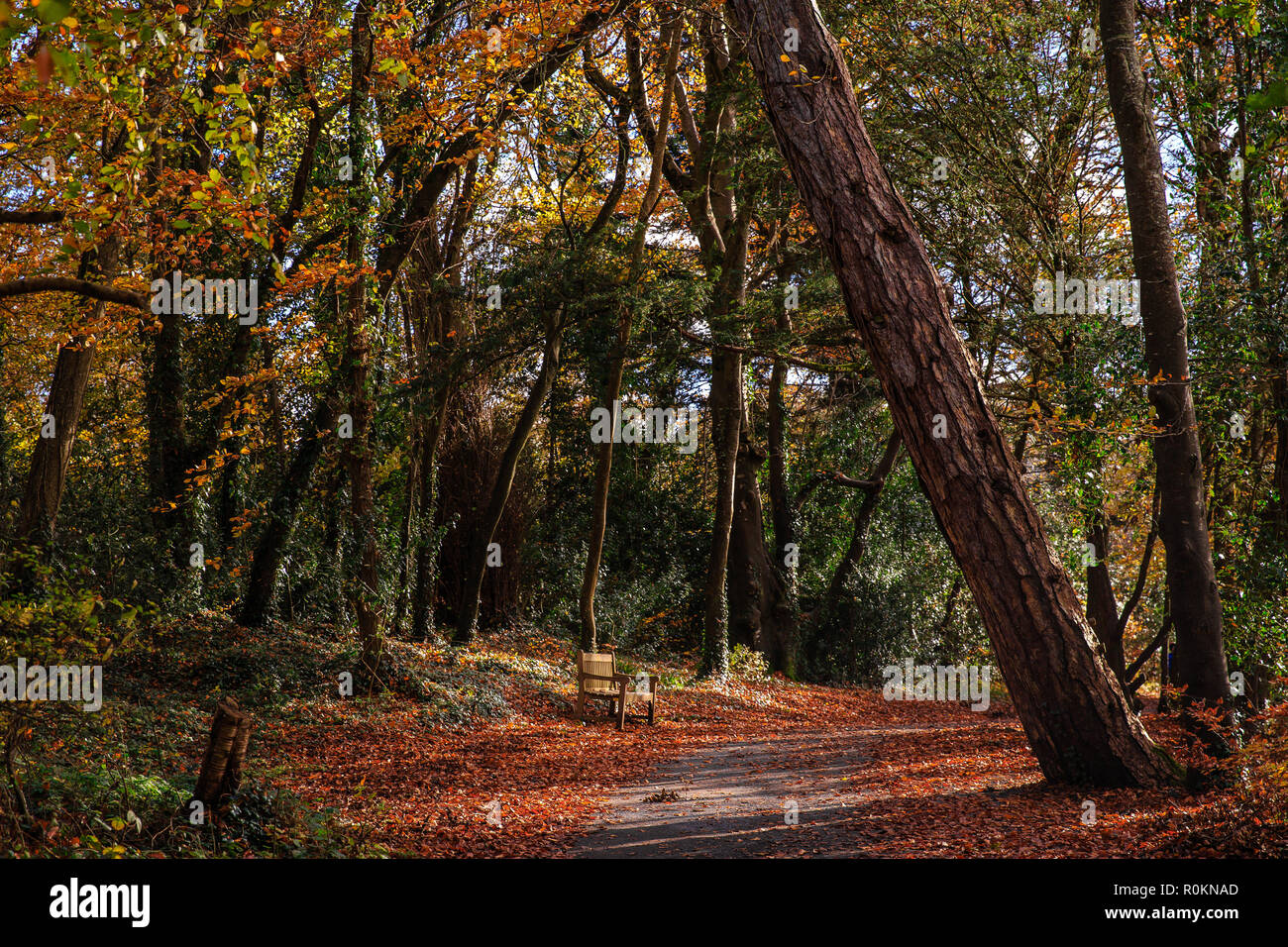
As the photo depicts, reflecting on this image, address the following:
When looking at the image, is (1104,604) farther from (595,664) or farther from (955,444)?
(595,664)

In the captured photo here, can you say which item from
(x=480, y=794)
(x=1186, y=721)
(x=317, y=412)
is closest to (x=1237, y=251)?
(x=1186, y=721)

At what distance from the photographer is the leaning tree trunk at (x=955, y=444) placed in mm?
6391

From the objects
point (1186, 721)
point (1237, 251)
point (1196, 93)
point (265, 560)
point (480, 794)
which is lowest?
point (480, 794)

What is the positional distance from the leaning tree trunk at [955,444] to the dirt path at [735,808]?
1761 mm

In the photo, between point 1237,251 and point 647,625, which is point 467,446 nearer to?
point 647,625

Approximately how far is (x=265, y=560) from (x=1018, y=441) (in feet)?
38.4

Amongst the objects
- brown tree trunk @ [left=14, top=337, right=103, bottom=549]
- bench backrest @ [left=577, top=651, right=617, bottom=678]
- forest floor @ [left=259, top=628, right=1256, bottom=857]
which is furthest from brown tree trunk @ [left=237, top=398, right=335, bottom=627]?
bench backrest @ [left=577, top=651, right=617, bottom=678]

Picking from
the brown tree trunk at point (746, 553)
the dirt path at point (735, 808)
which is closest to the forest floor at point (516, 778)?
the dirt path at point (735, 808)

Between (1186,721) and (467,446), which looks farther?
(467,446)

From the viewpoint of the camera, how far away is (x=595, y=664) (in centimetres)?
1162

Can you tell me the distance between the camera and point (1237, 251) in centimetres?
792

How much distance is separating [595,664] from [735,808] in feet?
15.7

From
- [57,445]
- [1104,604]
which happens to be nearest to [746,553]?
[1104,604]

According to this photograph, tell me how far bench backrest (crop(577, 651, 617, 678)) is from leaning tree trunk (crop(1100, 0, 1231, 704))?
6.64 metres
